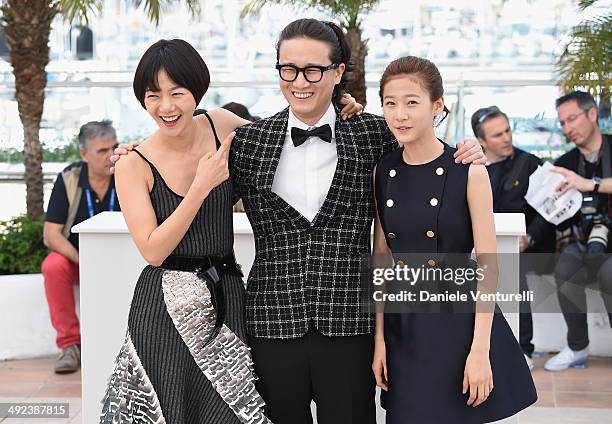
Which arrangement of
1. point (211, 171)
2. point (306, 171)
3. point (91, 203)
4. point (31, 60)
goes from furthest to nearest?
point (31, 60), point (91, 203), point (306, 171), point (211, 171)

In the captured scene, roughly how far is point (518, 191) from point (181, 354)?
3.45 m

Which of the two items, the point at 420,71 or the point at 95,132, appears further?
the point at 95,132

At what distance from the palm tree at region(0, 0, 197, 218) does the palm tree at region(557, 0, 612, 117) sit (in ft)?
8.98

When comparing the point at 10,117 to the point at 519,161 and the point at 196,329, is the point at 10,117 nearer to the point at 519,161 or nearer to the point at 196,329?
the point at 519,161

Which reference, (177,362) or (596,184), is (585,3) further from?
(177,362)

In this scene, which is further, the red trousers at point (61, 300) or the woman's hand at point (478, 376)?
the red trousers at point (61, 300)

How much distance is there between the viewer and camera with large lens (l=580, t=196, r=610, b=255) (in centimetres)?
595

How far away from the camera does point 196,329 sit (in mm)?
3143

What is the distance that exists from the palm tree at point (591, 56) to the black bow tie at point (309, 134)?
3.97 m

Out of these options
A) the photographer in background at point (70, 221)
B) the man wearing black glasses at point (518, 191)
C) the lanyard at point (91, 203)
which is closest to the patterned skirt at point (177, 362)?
the photographer in background at point (70, 221)

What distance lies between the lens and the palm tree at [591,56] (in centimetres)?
680

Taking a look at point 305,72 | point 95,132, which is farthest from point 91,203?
point 305,72

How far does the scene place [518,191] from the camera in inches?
241

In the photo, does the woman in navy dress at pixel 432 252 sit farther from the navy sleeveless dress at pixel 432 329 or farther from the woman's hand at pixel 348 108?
the woman's hand at pixel 348 108
